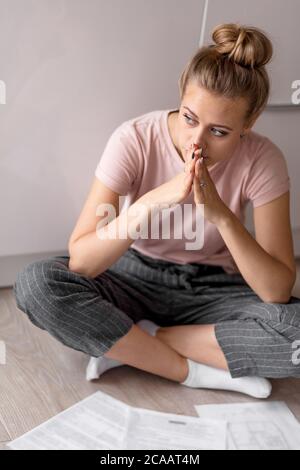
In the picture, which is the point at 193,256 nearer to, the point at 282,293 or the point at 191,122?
the point at 282,293

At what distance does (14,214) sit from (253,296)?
1.91ft

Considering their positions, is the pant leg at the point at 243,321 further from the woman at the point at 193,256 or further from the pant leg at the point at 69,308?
the pant leg at the point at 69,308

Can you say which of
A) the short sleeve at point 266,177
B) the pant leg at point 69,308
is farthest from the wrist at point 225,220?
the pant leg at point 69,308

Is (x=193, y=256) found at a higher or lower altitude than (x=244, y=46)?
lower

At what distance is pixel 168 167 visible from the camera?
1.49 metres

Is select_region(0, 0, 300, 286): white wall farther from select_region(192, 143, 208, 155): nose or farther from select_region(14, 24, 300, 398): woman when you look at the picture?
select_region(192, 143, 208, 155): nose

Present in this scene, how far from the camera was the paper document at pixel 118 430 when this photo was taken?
127 centimetres

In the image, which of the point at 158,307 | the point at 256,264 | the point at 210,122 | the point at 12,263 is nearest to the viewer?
the point at 210,122

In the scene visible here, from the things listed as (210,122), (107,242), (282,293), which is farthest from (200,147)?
(282,293)

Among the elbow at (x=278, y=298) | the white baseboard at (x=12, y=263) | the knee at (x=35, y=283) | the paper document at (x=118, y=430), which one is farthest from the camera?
the white baseboard at (x=12, y=263)

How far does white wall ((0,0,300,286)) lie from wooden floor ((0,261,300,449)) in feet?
0.93

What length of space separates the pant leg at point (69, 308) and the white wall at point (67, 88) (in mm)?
271

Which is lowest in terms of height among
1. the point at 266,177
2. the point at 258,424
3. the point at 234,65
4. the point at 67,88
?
the point at 258,424

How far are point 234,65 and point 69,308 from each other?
553 millimetres
